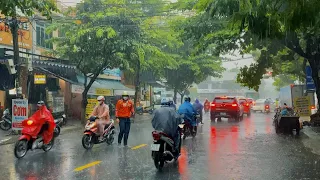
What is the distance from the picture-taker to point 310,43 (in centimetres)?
1802

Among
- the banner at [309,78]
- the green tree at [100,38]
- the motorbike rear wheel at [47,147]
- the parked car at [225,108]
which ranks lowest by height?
the motorbike rear wheel at [47,147]

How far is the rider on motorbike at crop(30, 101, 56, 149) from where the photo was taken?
10961mm

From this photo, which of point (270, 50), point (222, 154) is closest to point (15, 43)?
point (222, 154)

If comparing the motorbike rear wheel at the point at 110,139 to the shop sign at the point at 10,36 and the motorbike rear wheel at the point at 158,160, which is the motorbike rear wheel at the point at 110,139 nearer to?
the motorbike rear wheel at the point at 158,160

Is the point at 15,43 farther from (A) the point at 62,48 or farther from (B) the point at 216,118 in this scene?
(B) the point at 216,118

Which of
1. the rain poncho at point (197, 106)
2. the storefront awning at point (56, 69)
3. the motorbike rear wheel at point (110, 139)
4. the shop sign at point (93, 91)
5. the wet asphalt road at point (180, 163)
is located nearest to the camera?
the wet asphalt road at point (180, 163)

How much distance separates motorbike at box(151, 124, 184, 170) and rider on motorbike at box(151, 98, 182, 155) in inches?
6.2

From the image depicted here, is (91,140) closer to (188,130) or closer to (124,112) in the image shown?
(124,112)

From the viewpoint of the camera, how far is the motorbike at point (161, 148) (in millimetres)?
8359

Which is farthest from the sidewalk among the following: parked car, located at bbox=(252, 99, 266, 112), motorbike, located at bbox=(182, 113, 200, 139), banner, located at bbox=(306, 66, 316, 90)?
parked car, located at bbox=(252, 99, 266, 112)

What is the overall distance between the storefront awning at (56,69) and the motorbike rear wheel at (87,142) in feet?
33.5

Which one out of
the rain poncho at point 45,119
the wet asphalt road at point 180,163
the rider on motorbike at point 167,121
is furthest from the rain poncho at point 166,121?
the rain poncho at point 45,119

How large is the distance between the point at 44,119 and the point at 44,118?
0.03 m

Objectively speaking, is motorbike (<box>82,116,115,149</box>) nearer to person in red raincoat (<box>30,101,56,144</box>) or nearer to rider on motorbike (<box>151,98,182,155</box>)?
person in red raincoat (<box>30,101,56,144</box>)
